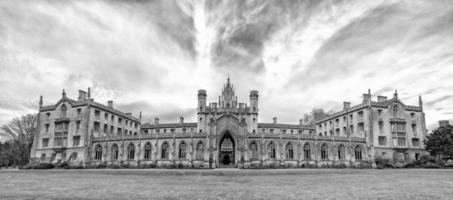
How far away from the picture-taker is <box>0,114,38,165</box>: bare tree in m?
67.9

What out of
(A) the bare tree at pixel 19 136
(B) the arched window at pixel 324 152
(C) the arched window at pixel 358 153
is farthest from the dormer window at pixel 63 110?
(C) the arched window at pixel 358 153

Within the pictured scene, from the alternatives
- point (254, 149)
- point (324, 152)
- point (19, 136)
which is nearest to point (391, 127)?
point (324, 152)

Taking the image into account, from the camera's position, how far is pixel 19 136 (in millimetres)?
70875

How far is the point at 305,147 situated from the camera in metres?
59.2

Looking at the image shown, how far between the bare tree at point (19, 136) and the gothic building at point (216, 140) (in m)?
4.43

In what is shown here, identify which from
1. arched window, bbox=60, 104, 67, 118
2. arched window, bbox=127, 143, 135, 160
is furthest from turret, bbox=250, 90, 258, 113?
arched window, bbox=60, 104, 67, 118

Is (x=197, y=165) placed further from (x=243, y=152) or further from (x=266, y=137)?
(x=266, y=137)

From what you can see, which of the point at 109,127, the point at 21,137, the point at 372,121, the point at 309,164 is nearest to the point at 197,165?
the point at 309,164

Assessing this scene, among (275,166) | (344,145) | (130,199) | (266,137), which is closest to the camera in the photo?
(130,199)

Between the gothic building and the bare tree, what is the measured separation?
443 cm

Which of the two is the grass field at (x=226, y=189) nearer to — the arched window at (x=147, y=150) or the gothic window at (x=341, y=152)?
the arched window at (x=147, y=150)

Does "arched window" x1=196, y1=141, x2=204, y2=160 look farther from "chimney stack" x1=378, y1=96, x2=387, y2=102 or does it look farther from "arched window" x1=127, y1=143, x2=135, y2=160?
"chimney stack" x1=378, y1=96, x2=387, y2=102

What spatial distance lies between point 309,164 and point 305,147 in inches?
141

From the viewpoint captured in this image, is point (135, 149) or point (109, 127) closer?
point (135, 149)
